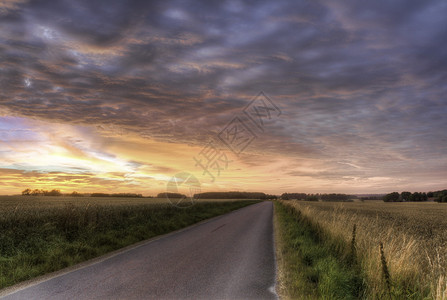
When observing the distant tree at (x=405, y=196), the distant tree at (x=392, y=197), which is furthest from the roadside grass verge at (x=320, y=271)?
the distant tree at (x=405, y=196)

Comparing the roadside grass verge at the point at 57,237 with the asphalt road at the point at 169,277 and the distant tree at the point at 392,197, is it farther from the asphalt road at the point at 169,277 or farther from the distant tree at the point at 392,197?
the distant tree at the point at 392,197

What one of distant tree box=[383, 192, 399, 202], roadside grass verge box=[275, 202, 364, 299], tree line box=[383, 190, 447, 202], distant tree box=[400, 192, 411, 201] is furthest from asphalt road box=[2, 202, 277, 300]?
distant tree box=[400, 192, 411, 201]

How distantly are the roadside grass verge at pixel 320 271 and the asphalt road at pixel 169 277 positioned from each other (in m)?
0.49

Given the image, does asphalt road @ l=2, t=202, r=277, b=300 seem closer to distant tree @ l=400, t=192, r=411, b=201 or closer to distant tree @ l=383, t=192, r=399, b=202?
distant tree @ l=383, t=192, r=399, b=202

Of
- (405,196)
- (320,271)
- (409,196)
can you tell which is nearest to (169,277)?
(320,271)

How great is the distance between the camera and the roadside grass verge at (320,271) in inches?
244

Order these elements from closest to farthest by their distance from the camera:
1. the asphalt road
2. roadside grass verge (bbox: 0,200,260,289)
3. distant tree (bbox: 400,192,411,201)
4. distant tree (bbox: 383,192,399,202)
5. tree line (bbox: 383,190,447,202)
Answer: the asphalt road < roadside grass verge (bbox: 0,200,260,289) < tree line (bbox: 383,190,447,202) < distant tree (bbox: 383,192,399,202) < distant tree (bbox: 400,192,411,201)

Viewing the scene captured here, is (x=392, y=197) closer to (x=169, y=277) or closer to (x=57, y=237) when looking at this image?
(x=57, y=237)

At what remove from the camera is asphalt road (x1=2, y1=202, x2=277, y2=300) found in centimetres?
618

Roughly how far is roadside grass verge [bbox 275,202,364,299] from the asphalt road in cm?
49

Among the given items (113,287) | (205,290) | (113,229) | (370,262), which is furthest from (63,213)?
(370,262)

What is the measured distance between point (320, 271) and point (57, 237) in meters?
9.87

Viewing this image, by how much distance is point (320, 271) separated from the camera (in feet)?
25.1

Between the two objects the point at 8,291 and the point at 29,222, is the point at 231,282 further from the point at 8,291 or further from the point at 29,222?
the point at 29,222
